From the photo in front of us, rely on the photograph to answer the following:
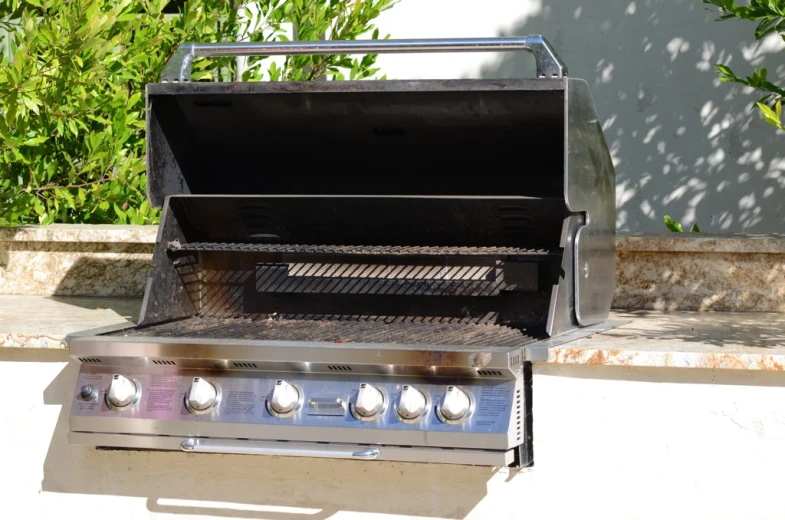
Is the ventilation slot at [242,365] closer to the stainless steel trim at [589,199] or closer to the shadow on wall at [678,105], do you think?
the stainless steel trim at [589,199]

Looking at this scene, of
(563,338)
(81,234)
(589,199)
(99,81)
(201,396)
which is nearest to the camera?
(201,396)

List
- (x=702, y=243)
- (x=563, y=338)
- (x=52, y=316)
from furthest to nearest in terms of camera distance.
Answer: (x=702, y=243) < (x=52, y=316) < (x=563, y=338)

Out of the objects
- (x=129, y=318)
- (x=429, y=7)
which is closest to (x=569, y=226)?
(x=129, y=318)

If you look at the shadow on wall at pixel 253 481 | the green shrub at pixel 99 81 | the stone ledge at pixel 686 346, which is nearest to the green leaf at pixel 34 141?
the green shrub at pixel 99 81

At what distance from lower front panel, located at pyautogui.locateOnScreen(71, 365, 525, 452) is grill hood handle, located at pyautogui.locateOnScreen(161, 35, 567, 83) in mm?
807

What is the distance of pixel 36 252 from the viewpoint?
12.7 feet

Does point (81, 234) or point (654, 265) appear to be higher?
point (81, 234)

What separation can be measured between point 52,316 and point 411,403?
4.48 ft

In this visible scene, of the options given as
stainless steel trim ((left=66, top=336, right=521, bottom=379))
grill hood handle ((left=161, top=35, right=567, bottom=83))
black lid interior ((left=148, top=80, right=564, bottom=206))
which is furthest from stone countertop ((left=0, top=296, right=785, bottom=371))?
grill hood handle ((left=161, top=35, right=567, bottom=83))

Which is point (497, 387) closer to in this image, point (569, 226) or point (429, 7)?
point (569, 226)

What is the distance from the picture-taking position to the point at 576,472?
2570mm

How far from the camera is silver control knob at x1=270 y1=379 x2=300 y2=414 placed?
2.49 meters

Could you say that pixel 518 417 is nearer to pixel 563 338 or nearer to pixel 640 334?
pixel 563 338

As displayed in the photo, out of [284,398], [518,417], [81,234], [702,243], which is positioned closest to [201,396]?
[284,398]
